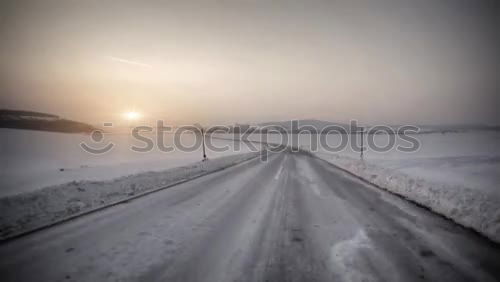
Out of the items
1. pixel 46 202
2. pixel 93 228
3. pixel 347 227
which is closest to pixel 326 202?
pixel 347 227

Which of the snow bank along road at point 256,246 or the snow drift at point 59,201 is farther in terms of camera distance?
the snow drift at point 59,201

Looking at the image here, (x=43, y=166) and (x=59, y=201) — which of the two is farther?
(x=43, y=166)

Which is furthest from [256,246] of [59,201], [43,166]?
[43,166]

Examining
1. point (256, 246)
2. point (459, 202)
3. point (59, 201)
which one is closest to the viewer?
point (256, 246)

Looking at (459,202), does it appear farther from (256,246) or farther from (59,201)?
(59,201)

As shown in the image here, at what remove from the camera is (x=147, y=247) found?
5.25m

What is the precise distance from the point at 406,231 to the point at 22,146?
112 ft

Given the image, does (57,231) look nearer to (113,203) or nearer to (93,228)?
(93,228)

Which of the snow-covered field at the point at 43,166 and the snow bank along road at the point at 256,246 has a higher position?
the snow-covered field at the point at 43,166

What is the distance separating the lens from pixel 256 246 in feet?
17.1

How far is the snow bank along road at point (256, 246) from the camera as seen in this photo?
4176mm

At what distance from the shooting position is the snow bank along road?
4176mm

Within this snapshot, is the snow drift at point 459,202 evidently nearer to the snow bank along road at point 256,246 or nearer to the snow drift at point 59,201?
the snow bank along road at point 256,246

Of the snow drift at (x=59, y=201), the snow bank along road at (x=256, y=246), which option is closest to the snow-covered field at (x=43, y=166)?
the snow drift at (x=59, y=201)
